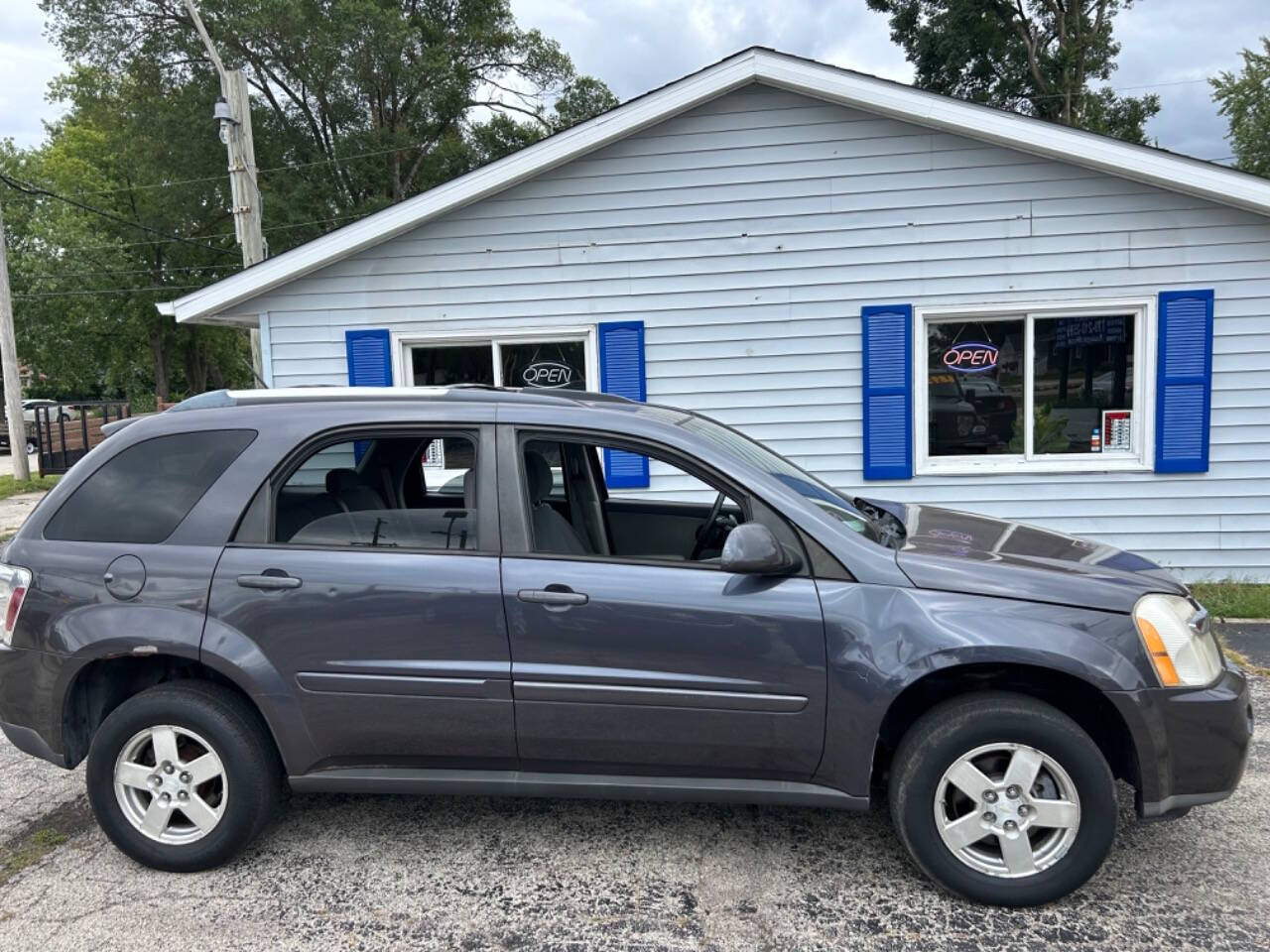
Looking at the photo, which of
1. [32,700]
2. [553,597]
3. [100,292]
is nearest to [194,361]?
[100,292]

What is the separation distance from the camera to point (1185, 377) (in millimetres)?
6816

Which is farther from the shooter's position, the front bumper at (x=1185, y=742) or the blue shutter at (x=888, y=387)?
the blue shutter at (x=888, y=387)

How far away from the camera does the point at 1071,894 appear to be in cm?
295

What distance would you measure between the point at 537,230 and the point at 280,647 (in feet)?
17.5

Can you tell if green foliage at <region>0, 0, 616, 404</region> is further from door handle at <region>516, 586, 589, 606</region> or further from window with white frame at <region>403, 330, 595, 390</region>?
door handle at <region>516, 586, 589, 606</region>

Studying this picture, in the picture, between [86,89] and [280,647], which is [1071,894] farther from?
[86,89]

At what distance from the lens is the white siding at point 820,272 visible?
689 centimetres

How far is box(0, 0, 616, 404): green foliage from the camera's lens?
23359 millimetres

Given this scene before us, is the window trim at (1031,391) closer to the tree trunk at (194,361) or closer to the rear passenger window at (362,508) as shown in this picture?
the rear passenger window at (362,508)

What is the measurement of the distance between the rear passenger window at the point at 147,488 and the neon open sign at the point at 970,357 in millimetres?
5829

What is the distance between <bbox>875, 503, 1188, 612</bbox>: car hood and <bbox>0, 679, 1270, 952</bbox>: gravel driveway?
103 centimetres

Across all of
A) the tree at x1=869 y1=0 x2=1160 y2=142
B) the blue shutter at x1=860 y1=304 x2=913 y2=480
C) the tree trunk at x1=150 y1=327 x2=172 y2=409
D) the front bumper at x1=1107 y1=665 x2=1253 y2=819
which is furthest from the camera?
the tree trunk at x1=150 y1=327 x2=172 y2=409

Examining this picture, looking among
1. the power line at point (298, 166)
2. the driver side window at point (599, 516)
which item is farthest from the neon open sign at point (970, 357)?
the power line at point (298, 166)

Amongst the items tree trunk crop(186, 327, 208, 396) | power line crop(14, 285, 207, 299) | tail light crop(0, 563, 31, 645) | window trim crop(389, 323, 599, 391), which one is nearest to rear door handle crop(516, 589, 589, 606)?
tail light crop(0, 563, 31, 645)
